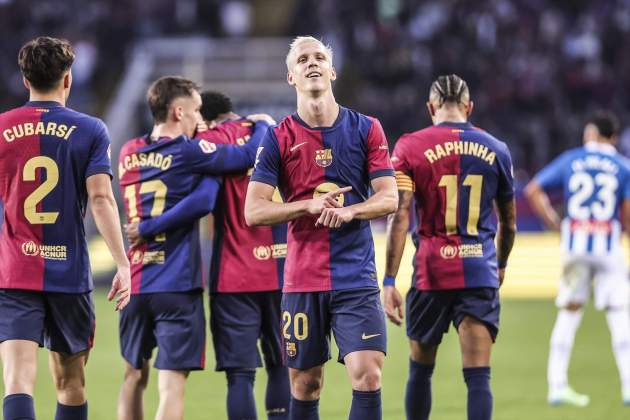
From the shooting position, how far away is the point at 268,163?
600 centimetres

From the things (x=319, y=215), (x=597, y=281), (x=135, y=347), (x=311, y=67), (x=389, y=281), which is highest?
(x=311, y=67)

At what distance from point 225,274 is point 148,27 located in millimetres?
17786

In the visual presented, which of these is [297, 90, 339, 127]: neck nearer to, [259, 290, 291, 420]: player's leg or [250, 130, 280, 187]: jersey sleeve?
[250, 130, 280, 187]: jersey sleeve

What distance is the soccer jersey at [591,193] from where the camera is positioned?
30.6ft

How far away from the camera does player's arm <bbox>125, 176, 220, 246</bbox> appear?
22.1 feet

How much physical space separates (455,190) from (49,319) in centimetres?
244

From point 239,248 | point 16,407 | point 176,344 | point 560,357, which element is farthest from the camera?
point 560,357

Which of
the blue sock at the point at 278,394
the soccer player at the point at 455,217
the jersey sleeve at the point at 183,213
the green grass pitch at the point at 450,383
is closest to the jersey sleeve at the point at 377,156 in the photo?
the soccer player at the point at 455,217

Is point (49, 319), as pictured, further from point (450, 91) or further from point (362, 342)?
point (450, 91)

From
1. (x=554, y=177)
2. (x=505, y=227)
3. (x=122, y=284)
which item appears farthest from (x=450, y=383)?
(x=122, y=284)

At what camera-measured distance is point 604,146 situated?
30.9 feet

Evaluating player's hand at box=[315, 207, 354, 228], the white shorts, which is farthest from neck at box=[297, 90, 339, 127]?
the white shorts

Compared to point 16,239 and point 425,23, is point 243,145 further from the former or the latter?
point 425,23

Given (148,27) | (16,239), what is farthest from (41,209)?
(148,27)
